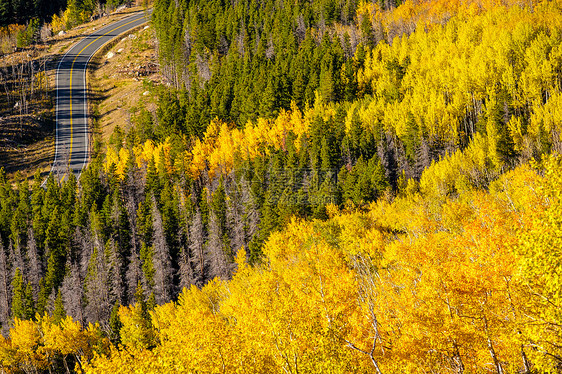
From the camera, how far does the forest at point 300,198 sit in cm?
2769

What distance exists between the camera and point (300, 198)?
86.4 m

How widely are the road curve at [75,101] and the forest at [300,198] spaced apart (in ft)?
26.3

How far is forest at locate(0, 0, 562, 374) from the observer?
90.8 ft

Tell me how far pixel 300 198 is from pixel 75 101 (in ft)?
336

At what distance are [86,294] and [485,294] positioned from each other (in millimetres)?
78597

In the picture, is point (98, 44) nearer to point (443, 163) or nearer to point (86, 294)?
point (86, 294)

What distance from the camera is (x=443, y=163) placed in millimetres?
91312

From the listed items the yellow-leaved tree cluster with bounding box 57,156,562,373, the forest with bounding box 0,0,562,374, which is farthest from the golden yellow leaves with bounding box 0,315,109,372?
the yellow-leaved tree cluster with bounding box 57,156,562,373

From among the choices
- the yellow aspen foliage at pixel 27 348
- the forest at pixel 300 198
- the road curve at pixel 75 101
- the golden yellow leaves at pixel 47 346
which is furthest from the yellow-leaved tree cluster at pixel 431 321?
the road curve at pixel 75 101

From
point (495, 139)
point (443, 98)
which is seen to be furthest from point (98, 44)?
point (495, 139)

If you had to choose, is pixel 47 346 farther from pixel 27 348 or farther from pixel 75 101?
pixel 75 101

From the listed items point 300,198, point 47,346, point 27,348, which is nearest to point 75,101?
point 27,348

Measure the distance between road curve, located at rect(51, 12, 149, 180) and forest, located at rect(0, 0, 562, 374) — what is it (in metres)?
8.01

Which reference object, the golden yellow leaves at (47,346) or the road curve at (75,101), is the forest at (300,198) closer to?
the golden yellow leaves at (47,346)
